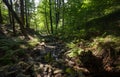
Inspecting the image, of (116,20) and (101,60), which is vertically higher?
(116,20)

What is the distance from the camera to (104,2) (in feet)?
44.1

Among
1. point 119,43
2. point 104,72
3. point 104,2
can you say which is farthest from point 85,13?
point 104,72

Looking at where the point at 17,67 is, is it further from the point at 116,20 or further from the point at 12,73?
the point at 116,20

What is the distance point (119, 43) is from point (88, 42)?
2.16m

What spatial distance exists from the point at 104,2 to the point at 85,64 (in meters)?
5.85

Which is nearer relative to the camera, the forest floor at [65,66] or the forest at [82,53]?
the forest floor at [65,66]

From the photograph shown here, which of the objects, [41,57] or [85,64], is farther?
[41,57]

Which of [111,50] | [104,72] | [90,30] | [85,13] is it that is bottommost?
[104,72]

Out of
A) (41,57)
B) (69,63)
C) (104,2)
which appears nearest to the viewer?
(69,63)

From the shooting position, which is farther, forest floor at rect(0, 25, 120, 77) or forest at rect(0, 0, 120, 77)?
forest at rect(0, 0, 120, 77)

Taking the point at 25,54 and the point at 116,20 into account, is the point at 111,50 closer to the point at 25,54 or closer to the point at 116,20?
the point at 116,20

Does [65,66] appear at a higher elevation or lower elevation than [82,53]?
lower

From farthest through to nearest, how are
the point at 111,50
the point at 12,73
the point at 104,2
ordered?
the point at 104,2 < the point at 111,50 < the point at 12,73

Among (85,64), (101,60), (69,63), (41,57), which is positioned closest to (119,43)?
(101,60)
